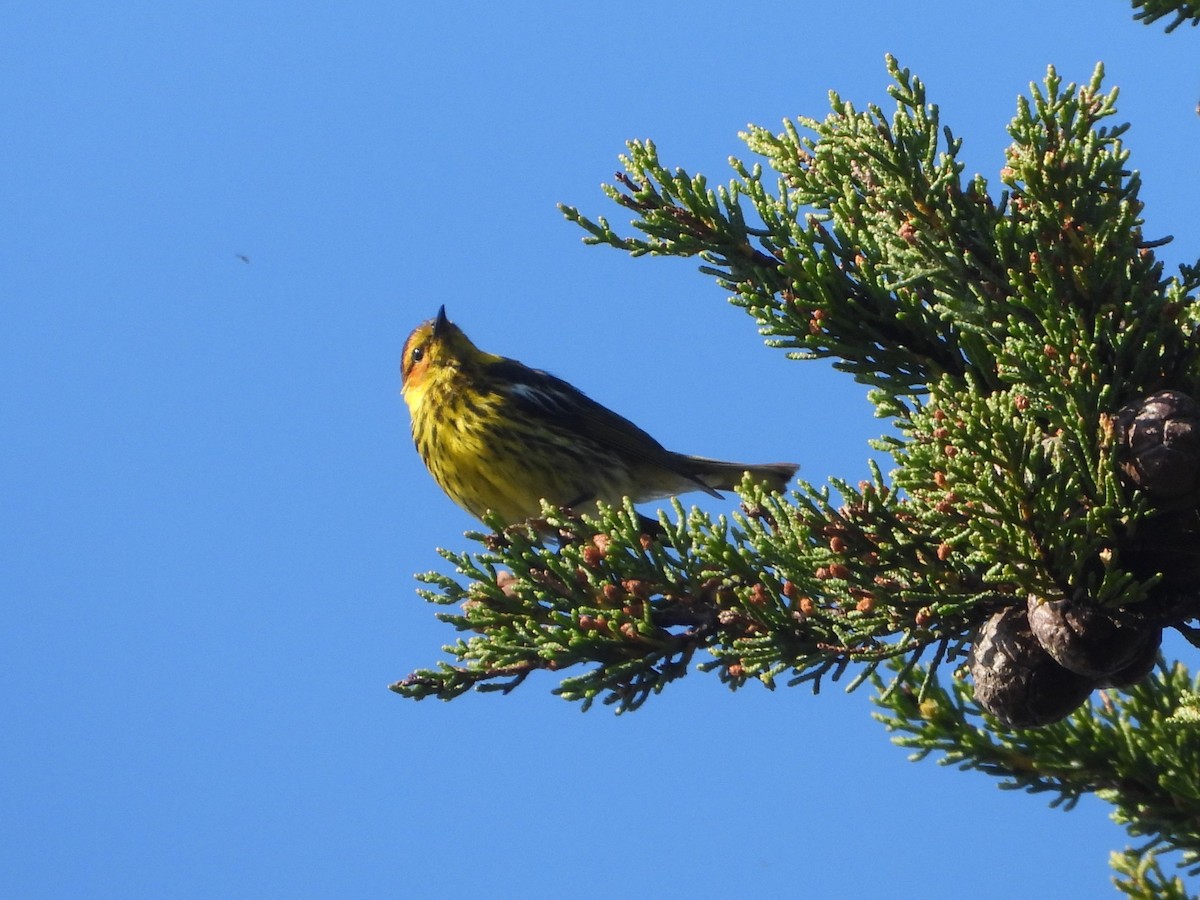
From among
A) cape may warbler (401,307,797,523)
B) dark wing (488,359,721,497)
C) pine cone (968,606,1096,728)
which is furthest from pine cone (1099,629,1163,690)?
dark wing (488,359,721,497)

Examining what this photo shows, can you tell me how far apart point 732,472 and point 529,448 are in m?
0.99

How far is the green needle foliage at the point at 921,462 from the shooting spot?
7.20ft

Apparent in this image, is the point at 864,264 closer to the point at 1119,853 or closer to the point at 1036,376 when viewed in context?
the point at 1036,376

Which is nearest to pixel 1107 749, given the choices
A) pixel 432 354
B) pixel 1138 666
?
pixel 1138 666

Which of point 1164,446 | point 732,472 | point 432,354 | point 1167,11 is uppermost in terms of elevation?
point 432,354

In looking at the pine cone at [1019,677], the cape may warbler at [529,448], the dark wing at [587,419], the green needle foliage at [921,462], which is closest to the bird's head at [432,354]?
the cape may warbler at [529,448]

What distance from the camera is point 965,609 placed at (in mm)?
2303

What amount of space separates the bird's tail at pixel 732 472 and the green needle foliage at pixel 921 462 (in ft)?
8.46

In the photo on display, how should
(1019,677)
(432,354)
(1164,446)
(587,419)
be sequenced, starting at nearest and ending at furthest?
1. (1164,446)
2. (1019,677)
3. (587,419)
4. (432,354)

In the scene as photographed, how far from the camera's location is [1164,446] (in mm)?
2143

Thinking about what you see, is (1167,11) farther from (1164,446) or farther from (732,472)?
(732,472)

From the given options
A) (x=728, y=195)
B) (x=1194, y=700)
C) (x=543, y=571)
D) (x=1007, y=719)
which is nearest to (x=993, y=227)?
(x=728, y=195)

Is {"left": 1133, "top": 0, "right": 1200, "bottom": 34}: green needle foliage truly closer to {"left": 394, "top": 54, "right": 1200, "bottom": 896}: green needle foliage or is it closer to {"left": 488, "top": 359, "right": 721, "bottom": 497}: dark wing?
{"left": 394, "top": 54, "right": 1200, "bottom": 896}: green needle foliage

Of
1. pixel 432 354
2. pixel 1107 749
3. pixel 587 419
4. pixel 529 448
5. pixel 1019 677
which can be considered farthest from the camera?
pixel 432 354
